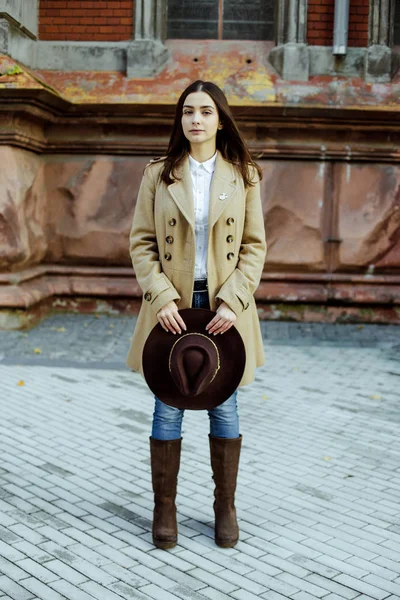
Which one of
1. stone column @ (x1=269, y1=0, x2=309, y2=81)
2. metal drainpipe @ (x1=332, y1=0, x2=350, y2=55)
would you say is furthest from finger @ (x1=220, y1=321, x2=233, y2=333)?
metal drainpipe @ (x1=332, y1=0, x2=350, y2=55)

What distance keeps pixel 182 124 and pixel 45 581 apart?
1928mm

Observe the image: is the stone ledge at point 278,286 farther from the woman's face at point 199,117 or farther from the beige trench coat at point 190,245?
the woman's face at point 199,117

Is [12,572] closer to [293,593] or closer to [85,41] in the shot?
[293,593]

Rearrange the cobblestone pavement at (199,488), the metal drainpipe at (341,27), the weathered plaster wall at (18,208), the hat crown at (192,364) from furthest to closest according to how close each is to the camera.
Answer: the metal drainpipe at (341,27) → the weathered plaster wall at (18,208) → the hat crown at (192,364) → the cobblestone pavement at (199,488)

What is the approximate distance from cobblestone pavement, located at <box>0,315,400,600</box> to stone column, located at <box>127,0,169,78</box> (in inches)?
142

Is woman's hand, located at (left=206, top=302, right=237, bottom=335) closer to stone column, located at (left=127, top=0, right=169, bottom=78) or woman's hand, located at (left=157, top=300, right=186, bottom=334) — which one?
woman's hand, located at (left=157, top=300, right=186, bottom=334)

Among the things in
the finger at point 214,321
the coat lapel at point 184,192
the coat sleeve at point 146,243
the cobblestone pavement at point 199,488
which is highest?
the coat lapel at point 184,192

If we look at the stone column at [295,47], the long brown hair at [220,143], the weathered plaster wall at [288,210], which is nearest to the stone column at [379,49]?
the stone column at [295,47]

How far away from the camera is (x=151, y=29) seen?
9.82 meters

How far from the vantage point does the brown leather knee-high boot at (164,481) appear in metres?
3.77

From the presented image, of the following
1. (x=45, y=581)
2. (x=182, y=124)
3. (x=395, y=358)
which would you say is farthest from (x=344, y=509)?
(x=395, y=358)

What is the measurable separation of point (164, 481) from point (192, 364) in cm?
57

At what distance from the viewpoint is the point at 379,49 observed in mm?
9719

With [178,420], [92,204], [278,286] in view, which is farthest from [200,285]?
[92,204]
